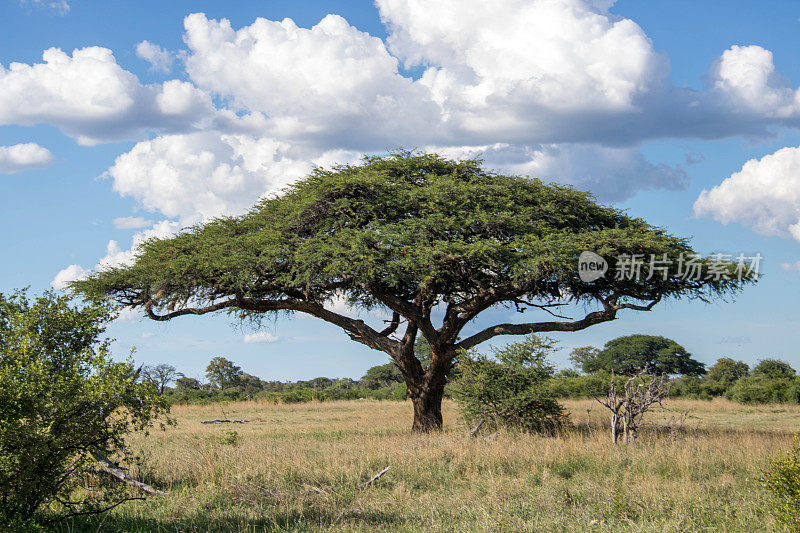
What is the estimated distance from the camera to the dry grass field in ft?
28.3

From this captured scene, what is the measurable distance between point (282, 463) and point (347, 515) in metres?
3.04

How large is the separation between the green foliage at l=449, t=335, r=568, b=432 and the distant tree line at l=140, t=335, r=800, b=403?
46.7 feet

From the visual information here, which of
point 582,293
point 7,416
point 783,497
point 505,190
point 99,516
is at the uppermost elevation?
point 505,190

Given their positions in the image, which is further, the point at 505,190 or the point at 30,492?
the point at 505,190

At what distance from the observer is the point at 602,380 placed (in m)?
42.2

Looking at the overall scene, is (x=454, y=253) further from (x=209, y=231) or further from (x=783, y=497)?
(x=783, y=497)

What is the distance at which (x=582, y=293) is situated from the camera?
22984 millimetres

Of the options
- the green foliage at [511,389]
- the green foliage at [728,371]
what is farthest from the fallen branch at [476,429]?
the green foliage at [728,371]

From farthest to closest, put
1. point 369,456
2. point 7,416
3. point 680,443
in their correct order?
point 680,443
point 369,456
point 7,416

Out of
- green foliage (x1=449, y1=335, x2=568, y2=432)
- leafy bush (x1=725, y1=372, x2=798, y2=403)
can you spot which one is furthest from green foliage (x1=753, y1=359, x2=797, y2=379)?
green foliage (x1=449, y1=335, x2=568, y2=432)

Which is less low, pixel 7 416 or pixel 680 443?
pixel 7 416

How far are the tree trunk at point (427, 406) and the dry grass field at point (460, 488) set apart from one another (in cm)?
578

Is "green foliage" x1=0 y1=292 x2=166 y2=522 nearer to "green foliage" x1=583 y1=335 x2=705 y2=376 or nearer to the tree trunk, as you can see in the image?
the tree trunk

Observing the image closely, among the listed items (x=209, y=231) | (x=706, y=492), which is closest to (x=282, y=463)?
(x=706, y=492)
